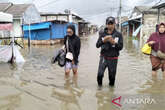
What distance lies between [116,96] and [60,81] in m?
1.94

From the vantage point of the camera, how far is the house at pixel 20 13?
20.6 meters

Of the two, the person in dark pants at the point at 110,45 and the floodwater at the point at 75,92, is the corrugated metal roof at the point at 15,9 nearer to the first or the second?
the floodwater at the point at 75,92

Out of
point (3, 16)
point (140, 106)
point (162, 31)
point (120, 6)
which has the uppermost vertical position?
point (120, 6)

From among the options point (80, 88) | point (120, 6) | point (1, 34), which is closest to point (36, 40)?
point (1, 34)

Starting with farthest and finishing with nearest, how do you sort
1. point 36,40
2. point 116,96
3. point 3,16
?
1. point 36,40
2. point 3,16
3. point 116,96

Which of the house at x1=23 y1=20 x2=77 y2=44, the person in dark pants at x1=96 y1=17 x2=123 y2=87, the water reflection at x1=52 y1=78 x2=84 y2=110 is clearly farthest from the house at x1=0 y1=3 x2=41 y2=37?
the person in dark pants at x1=96 y1=17 x2=123 y2=87

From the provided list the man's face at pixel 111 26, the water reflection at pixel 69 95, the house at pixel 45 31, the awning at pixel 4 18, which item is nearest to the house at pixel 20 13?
the house at pixel 45 31

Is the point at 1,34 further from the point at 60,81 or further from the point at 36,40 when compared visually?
the point at 60,81

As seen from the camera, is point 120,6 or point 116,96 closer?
point 116,96

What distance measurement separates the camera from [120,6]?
38469 mm

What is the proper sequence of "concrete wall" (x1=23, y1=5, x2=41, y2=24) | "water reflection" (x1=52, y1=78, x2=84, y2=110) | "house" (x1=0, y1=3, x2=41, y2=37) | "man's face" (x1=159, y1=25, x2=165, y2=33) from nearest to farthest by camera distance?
"water reflection" (x1=52, y1=78, x2=84, y2=110) < "man's face" (x1=159, y1=25, x2=165, y2=33) < "house" (x1=0, y1=3, x2=41, y2=37) < "concrete wall" (x1=23, y1=5, x2=41, y2=24)

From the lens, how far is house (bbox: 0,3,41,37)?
20.6m

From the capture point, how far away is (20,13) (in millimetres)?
20594

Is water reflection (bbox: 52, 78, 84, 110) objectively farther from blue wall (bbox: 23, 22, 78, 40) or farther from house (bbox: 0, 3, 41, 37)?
house (bbox: 0, 3, 41, 37)
